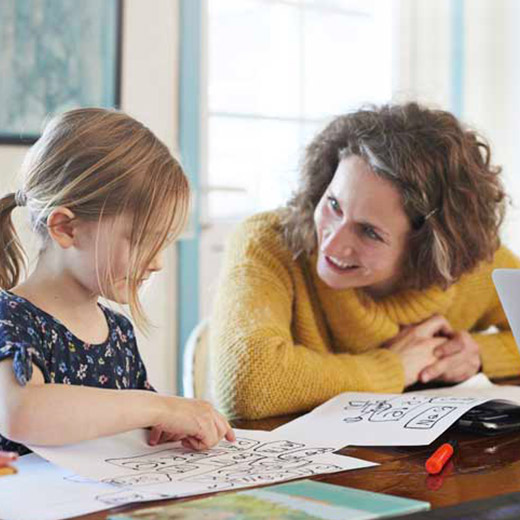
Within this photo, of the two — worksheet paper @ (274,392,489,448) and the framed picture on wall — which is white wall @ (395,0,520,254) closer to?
the framed picture on wall

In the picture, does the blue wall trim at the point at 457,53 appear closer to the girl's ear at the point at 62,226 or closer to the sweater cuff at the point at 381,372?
the sweater cuff at the point at 381,372

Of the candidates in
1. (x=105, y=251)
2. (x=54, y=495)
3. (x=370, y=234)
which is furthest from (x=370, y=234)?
(x=54, y=495)

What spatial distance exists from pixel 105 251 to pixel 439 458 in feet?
1.46

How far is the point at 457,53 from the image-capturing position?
11.4ft

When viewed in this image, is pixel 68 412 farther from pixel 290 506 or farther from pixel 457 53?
pixel 457 53

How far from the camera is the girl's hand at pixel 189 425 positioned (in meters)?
1.06

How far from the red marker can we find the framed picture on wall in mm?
1821

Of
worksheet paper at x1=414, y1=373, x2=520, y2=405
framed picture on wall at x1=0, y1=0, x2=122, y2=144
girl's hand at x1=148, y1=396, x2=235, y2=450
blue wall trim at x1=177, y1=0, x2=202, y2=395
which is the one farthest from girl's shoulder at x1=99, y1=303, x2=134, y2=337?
blue wall trim at x1=177, y1=0, x2=202, y2=395

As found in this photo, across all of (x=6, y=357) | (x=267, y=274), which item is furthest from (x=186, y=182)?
(x=267, y=274)

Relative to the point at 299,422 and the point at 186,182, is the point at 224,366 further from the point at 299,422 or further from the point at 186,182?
the point at 186,182

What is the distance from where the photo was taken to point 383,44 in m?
3.46

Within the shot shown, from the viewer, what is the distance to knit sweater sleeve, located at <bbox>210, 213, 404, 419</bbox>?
1405 millimetres

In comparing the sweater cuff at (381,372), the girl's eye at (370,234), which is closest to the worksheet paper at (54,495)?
the sweater cuff at (381,372)

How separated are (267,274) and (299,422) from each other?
399 millimetres
